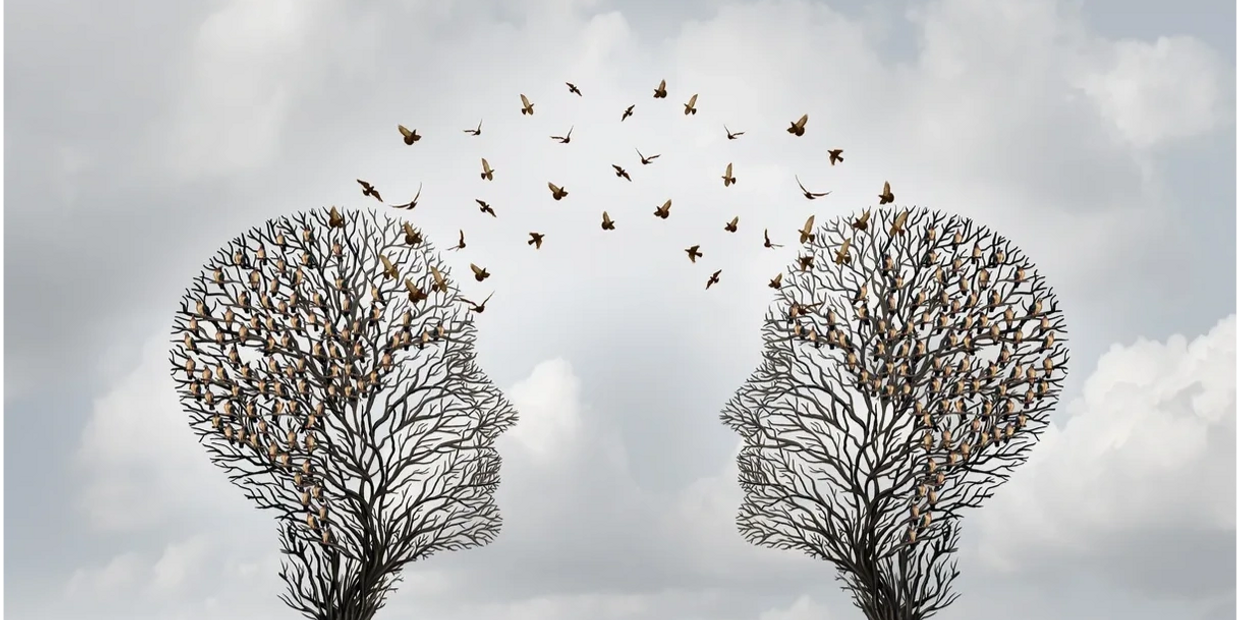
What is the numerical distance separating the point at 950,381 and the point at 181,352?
721 centimetres

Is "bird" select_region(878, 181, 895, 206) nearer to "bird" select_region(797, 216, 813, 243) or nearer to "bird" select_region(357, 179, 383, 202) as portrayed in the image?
"bird" select_region(797, 216, 813, 243)

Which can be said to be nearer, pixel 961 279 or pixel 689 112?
pixel 689 112

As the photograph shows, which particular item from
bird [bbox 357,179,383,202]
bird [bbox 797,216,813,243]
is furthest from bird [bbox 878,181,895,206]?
bird [bbox 357,179,383,202]

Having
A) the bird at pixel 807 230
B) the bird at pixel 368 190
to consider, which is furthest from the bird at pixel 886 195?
the bird at pixel 368 190

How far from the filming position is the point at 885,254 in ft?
41.6

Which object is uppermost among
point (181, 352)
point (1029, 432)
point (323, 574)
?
point (181, 352)

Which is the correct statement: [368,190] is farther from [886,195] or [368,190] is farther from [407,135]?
[886,195]

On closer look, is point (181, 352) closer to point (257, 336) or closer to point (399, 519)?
point (257, 336)

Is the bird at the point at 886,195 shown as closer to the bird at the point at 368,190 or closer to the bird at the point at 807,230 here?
the bird at the point at 807,230

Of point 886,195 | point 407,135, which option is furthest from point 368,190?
point 886,195

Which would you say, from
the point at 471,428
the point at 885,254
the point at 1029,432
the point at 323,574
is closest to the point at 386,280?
the point at 471,428

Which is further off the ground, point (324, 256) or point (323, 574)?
point (324, 256)

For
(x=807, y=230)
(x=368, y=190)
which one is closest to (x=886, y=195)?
(x=807, y=230)

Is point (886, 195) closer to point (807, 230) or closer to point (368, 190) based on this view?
point (807, 230)
